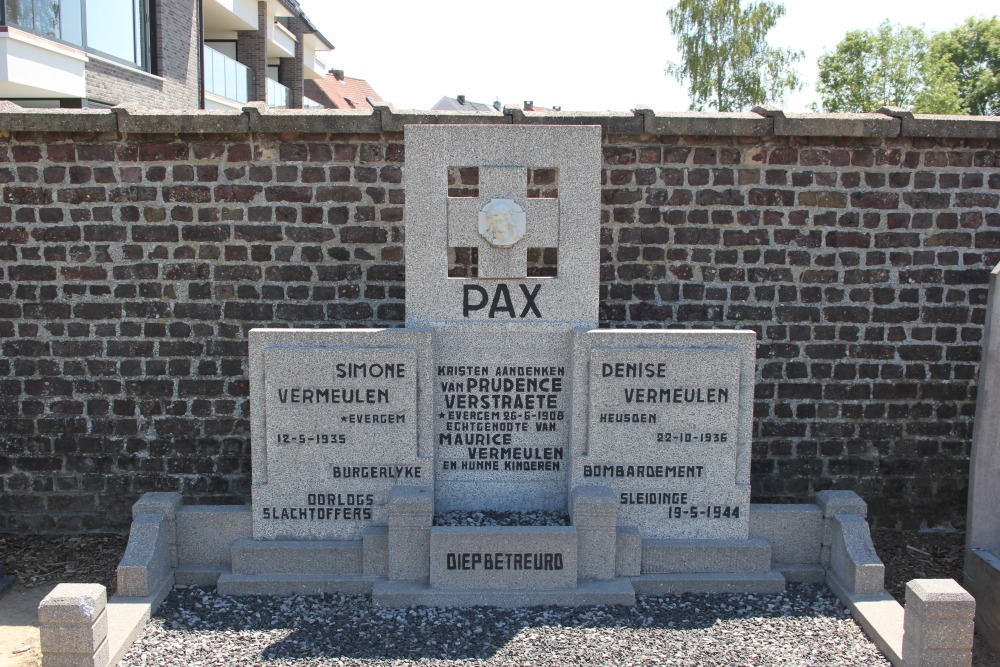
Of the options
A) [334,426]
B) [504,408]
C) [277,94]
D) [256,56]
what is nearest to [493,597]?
[504,408]

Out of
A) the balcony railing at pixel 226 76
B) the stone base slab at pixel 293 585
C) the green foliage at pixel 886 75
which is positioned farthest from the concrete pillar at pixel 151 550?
the green foliage at pixel 886 75

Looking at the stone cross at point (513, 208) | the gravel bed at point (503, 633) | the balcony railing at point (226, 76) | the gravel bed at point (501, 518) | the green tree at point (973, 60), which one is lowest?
the gravel bed at point (503, 633)

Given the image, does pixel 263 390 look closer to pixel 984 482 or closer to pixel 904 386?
pixel 984 482

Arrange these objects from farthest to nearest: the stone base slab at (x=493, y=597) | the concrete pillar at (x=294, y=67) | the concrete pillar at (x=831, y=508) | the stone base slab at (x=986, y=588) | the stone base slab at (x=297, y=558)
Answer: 1. the concrete pillar at (x=294, y=67)
2. the concrete pillar at (x=831, y=508)
3. the stone base slab at (x=297, y=558)
4. the stone base slab at (x=986, y=588)
5. the stone base slab at (x=493, y=597)

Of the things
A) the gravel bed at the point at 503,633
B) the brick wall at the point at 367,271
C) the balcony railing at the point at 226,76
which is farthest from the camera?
the balcony railing at the point at 226,76

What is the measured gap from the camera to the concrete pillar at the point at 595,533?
4641mm

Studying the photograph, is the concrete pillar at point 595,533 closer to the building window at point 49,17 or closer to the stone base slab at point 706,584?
the stone base slab at point 706,584

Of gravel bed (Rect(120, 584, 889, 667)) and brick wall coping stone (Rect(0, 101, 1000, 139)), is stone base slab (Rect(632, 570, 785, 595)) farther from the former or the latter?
brick wall coping stone (Rect(0, 101, 1000, 139))

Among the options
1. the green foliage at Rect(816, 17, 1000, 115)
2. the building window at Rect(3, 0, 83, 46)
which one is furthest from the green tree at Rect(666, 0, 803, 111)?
the building window at Rect(3, 0, 83, 46)

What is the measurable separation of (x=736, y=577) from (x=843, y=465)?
2.23m

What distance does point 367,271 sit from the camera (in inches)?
251

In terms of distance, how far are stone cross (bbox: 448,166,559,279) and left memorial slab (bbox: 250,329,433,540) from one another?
66 cm

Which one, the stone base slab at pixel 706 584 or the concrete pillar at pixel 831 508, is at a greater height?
the concrete pillar at pixel 831 508

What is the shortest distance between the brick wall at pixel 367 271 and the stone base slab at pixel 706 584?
1.83 m
